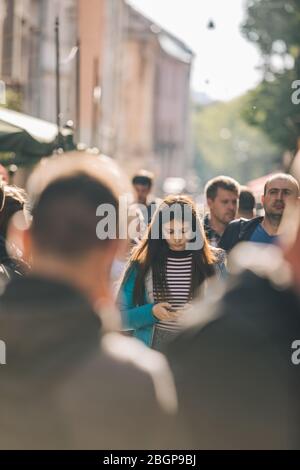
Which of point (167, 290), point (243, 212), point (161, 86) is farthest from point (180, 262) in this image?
point (161, 86)

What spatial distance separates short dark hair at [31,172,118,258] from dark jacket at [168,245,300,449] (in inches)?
13.7

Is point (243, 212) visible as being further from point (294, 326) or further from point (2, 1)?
point (2, 1)

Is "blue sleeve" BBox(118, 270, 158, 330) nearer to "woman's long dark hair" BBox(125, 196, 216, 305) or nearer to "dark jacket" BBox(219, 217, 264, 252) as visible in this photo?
"woman's long dark hair" BBox(125, 196, 216, 305)

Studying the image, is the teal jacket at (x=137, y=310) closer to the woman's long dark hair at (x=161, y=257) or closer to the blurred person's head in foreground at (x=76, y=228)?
the woman's long dark hair at (x=161, y=257)

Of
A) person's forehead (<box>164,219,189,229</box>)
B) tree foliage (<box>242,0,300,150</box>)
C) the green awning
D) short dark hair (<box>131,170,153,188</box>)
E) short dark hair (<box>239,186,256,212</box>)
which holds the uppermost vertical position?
tree foliage (<box>242,0,300,150</box>)

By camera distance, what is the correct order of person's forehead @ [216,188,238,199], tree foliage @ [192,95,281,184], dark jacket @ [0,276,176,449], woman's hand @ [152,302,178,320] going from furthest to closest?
tree foliage @ [192,95,281,184] < person's forehead @ [216,188,238,199] < woman's hand @ [152,302,178,320] < dark jacket @ [0,276,176,449]

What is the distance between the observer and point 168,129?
8375cm

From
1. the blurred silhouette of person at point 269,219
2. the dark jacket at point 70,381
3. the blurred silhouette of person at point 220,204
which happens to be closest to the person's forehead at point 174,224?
the blurred silhouette of person at point 269,219

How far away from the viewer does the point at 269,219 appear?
851 centimetres

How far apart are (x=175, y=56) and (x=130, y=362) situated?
78095mm

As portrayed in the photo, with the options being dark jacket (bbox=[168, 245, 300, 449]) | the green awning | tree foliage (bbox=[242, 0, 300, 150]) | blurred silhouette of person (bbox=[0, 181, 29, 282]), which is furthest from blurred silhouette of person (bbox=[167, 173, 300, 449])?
tree foliage (bbox=[242, 0, 300, 150])

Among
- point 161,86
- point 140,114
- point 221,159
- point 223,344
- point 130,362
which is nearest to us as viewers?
point 130,362

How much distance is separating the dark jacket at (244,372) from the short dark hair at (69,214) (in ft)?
1.14

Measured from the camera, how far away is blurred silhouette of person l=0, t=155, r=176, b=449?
9.77ft
